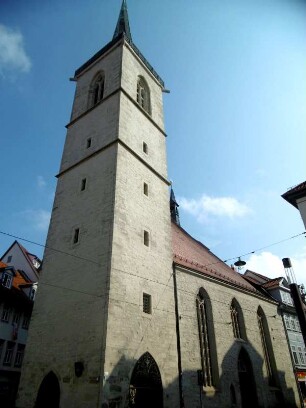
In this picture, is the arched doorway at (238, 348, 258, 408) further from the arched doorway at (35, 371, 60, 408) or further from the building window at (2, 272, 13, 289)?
the building window at (2, 272, 13, 289)

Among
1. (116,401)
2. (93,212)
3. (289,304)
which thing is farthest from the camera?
(289,304)

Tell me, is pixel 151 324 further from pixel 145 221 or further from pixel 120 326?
pixel 145 221

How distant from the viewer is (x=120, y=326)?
11.0 m

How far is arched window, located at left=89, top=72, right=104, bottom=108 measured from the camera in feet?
66.9

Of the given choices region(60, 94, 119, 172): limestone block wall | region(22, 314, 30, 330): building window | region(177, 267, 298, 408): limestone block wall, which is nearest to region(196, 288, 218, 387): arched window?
region(177, 267, 298, 408): limestone block wall

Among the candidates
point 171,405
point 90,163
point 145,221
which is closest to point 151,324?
point 171,405

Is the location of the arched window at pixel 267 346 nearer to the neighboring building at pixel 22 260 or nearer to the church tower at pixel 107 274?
the church tower at pixel 107 274

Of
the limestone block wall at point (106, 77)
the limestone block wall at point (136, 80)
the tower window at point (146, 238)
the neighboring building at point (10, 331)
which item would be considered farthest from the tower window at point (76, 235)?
the limestone block wall at point (136, 80)

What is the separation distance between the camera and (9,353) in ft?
60.2

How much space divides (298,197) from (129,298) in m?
8.59

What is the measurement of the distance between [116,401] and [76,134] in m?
14.4

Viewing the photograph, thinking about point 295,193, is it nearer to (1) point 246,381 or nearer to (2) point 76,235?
(2) point 76,235

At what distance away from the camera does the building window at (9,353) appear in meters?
17.9

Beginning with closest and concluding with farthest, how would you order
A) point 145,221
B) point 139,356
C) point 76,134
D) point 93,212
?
point 139,356 < point 93,212 < point 145,221 < point 76,134
